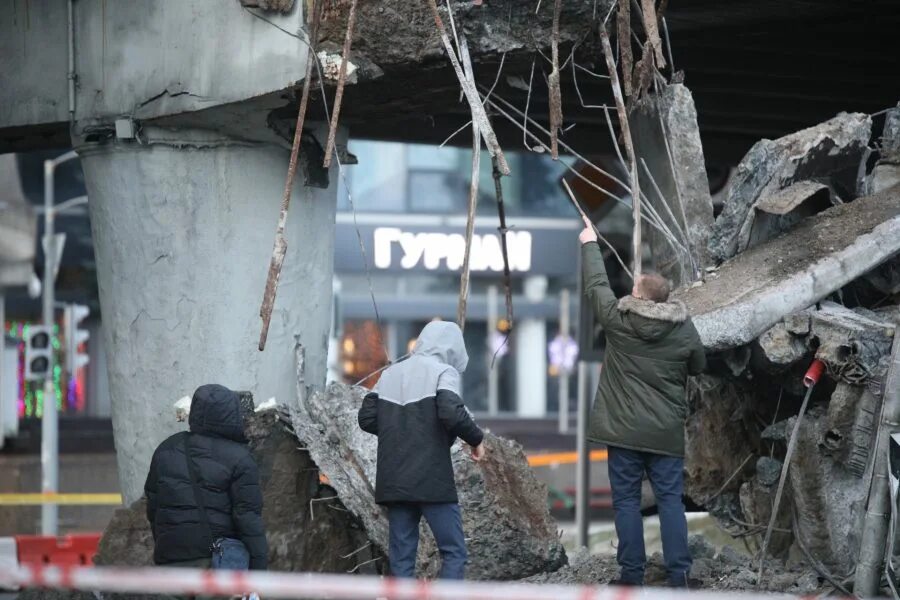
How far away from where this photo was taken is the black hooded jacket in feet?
22.3

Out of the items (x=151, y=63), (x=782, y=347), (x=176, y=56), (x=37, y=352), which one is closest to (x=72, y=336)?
(x=37, y=352)

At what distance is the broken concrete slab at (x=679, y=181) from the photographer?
919 cm

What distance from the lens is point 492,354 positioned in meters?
32.7

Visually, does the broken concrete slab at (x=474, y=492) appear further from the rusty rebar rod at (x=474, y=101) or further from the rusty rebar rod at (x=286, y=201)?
the rusty rebar rod at (x=474, y=101)

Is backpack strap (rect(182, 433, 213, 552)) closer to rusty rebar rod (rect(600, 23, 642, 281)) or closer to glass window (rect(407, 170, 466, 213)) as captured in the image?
rusty rebar rod (rect(600, 23, 642, 281))

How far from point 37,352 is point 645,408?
1475 cm

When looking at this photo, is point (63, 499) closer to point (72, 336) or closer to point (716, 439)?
point (72, 336)

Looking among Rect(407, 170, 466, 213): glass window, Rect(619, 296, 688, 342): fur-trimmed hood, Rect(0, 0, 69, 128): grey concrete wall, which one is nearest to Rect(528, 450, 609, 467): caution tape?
Rect(407, 170, 466, 213): glass window

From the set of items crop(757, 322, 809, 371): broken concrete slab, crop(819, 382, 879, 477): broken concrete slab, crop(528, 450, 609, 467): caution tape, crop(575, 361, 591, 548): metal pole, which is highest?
crop(757, 322, 809, 371): broken concrete slab

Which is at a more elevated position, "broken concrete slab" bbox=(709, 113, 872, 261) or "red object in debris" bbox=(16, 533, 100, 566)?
"broken concrete slab" bbox=(709, 113, 872, 261)

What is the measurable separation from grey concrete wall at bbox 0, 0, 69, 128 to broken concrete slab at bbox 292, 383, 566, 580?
9.14 ft

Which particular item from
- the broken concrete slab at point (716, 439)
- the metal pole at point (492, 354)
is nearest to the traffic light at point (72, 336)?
the metal pole at point (492, 354)

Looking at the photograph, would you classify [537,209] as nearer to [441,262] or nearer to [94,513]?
[441,262]

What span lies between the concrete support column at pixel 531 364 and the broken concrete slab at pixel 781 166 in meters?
25.6
